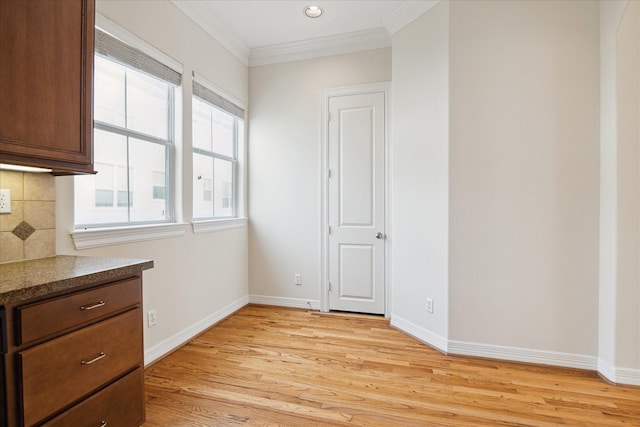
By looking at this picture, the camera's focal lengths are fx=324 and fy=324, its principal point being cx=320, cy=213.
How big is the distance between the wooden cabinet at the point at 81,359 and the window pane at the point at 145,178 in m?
1.04

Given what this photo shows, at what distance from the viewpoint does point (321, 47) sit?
3539 mm

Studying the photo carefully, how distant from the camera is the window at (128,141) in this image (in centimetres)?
210

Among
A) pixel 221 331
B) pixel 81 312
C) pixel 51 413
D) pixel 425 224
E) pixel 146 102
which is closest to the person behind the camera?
pixel 51 413

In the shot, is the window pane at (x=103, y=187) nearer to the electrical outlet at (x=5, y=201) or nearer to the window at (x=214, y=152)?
the electrical outlet at (x=5, y=201)

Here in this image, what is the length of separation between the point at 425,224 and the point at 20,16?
2.75 m

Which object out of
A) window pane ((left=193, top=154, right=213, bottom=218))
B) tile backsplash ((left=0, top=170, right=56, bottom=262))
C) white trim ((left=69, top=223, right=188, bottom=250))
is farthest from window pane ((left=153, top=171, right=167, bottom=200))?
tile backsplash ((left=0, top=170, right=56, bottom=262))

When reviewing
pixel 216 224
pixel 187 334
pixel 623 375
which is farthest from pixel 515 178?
pixel 187 334

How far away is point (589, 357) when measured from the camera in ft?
7.63

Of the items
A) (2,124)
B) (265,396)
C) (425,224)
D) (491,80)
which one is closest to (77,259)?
(2,124)

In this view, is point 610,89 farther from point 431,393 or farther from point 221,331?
point 221,331

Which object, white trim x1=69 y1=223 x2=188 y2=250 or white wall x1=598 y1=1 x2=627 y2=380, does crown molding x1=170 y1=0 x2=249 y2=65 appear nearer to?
white trim x1=69 y1=223 x2=188 y2=250

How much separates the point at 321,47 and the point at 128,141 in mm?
2248

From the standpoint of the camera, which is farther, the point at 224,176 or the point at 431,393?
the point at 224,176

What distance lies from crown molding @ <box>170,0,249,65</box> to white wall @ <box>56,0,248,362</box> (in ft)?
0.18
